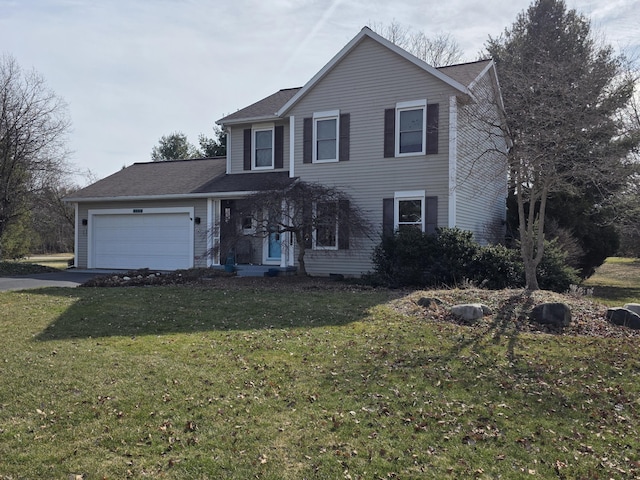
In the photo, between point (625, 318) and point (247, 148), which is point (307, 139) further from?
point (625, 318)

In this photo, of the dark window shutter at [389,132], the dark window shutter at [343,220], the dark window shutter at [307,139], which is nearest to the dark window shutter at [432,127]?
the dark window shutter at [389,132]

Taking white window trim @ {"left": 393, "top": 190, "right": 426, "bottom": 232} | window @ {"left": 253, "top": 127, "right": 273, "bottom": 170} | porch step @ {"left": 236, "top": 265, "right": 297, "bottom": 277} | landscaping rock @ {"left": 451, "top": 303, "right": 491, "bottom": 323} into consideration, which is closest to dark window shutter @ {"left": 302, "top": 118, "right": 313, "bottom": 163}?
window @ {"left": 253, "top": 127, "right": 273, "bottom": 170}

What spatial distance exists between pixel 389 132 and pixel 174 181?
A: 912 cm

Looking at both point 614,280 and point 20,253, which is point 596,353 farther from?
point 20,253

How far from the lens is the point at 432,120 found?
14.7m

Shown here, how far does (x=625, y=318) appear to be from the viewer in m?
8.33

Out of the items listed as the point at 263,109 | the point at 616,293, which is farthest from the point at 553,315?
the point at 263,109

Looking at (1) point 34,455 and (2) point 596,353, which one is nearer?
(1) point 34,455

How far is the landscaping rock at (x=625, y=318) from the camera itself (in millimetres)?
8250

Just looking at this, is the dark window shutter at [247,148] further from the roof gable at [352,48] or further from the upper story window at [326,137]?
the upper story window at [326,137]

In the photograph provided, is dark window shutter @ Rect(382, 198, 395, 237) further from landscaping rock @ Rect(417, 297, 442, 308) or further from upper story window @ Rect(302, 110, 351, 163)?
landscaping rock @ Rect(417, 297, 442, 308)

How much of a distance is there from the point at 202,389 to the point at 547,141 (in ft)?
32.4

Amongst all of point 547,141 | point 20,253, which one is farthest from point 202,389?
point 20,253

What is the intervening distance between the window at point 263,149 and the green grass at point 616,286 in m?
11.4
